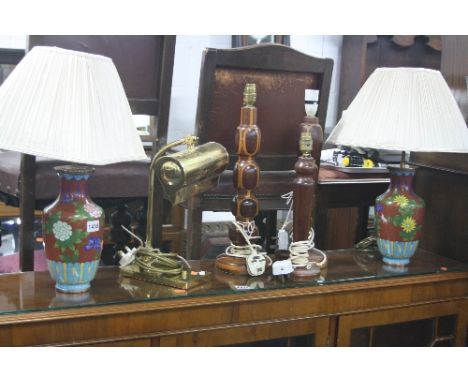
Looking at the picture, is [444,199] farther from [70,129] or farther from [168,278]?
[70,129]

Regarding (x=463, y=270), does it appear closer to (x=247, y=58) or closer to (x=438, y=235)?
(x=438, y=235)

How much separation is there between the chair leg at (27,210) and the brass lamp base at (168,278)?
40cm

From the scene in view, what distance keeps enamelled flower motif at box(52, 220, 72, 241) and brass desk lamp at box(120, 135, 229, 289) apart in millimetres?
195

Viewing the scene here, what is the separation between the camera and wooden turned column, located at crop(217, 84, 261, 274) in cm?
129

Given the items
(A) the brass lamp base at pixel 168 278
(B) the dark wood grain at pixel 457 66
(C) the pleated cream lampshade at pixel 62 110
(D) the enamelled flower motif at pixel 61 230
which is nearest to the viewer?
(C) the pleated cream lampshade at pixel 62 110

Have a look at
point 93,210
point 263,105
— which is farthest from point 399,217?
point 93,210

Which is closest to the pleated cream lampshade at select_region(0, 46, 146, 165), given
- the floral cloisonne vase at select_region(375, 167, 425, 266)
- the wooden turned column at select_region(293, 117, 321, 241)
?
the wooden turned column at select_region(293, 117, 321, 241)

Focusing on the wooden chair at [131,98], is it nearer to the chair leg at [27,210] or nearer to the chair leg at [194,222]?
the chair leg at [27,210]

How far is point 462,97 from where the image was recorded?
1.51 meters

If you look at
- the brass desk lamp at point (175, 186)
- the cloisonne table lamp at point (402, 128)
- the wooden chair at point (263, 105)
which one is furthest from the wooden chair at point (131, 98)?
the cloisonne table lamp at point (402, 128)

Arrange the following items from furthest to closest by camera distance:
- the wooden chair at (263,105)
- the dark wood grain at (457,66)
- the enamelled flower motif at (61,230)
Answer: the wooden chair at (263,105) < the dark wood grain at (457,66) < the enamelled flower motif at (61,230)

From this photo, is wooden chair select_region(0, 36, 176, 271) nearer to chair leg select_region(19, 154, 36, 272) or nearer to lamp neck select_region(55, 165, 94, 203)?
chair leg select_region(19, 154, 36, 272)

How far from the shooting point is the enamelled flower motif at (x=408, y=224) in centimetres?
139

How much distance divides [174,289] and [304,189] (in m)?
0.35
